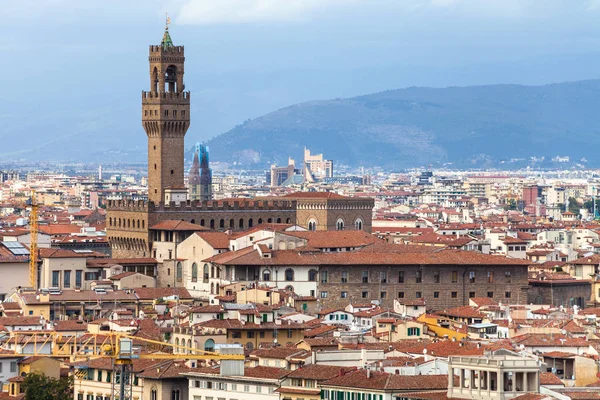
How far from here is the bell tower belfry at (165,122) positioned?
95375 millimetres

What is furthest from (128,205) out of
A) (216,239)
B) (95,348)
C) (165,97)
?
(95,348)

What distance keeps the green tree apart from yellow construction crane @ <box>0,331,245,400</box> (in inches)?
47.7

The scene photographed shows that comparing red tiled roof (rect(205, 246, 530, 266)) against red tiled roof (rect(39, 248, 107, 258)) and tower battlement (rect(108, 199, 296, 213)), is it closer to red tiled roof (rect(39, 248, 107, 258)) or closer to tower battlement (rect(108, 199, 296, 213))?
red tiled roof (rect(39, 248, 107, 258))

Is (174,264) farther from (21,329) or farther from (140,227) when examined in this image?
(21,329)

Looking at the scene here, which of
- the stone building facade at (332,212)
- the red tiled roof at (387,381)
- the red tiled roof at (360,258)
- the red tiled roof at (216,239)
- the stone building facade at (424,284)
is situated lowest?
the red tiled roof at (387,381)

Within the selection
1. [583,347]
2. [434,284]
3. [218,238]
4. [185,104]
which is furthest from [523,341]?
[185,104]

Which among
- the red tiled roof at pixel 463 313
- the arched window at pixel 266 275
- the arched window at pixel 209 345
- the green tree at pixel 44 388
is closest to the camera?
the green tree at pixel 44 388

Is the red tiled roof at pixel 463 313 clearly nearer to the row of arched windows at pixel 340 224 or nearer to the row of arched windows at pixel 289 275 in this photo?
the row of arched windows at pixel 289 275

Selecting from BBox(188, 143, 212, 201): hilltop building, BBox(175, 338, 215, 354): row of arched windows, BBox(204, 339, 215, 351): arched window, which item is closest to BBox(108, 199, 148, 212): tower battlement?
BBox(175, 338, 215, 354): row of arched windows

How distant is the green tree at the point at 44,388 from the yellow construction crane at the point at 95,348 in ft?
3.98

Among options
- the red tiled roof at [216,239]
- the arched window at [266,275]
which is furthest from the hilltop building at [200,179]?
the arched window at [266,275]

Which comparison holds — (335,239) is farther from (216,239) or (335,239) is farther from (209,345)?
(209,345)

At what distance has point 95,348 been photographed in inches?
2007

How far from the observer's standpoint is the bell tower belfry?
313 ft
